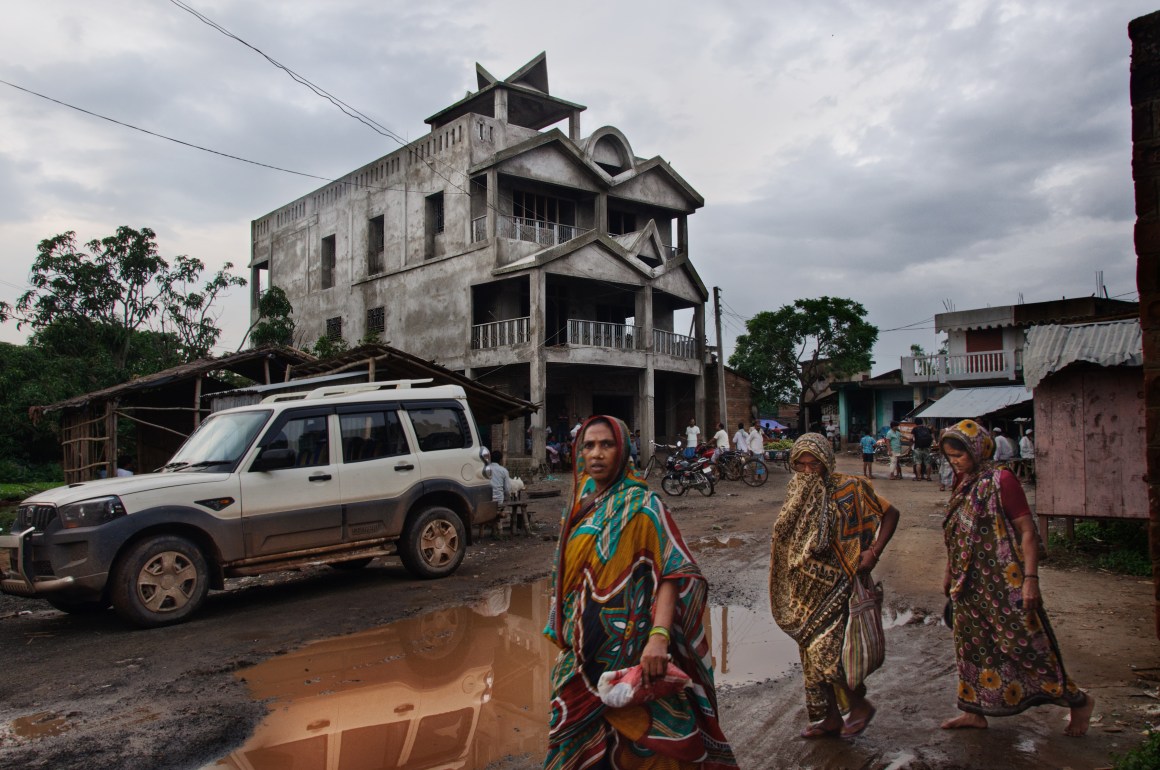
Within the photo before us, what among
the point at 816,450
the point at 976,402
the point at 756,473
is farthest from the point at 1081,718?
the point at 976,402

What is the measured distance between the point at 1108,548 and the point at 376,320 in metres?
23.6

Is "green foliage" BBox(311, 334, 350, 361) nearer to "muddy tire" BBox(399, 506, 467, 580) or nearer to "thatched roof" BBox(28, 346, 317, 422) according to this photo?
"thatched roof" BBox(28, 346, 317, 422)

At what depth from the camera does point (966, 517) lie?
4.53m

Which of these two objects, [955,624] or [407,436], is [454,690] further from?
[407,436]

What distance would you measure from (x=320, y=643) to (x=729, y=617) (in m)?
3.51

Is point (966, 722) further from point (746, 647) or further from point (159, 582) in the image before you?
point (159, 582)

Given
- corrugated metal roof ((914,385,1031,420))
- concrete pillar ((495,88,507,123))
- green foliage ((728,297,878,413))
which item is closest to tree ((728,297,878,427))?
green foliage ((728,297,878,413))

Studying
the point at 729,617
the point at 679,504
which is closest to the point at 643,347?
the point at 679,504

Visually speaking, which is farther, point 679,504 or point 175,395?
point 679,504

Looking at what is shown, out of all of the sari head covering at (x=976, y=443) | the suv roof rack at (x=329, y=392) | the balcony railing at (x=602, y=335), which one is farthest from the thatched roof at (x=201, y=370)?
the sari head covering at (x=976, y=443)

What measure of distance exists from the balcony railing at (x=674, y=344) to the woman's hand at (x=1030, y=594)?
22.5 m

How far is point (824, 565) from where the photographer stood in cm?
445

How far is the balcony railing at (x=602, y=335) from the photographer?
24.3 meters

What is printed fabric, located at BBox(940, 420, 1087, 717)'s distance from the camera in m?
4.18
